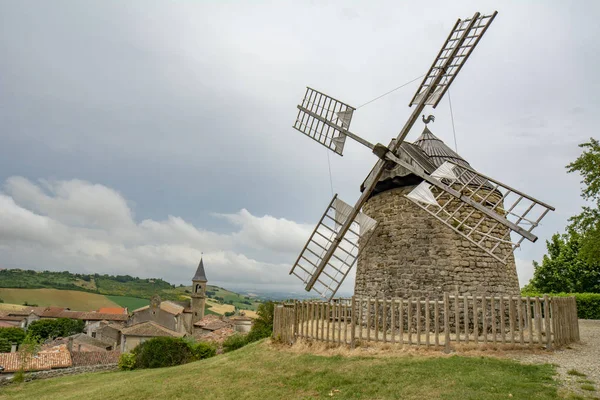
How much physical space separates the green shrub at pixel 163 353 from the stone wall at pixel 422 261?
47.0 feet

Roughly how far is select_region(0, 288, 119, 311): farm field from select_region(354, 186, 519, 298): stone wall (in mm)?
98560

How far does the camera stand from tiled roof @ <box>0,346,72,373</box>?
3030 cm

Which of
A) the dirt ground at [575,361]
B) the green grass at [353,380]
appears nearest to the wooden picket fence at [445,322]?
the dirt ground at [575,361]

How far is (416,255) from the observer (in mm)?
12898

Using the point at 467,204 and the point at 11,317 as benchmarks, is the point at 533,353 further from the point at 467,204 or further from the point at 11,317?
the point at 11,317

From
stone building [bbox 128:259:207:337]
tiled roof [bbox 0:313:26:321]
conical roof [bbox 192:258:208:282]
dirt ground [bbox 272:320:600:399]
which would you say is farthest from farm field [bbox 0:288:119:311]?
dirt ground [bbox 272:320:600:399]

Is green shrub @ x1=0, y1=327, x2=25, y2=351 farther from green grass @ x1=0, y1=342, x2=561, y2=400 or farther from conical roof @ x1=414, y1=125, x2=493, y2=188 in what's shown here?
conical roof @ x1=414, y1=125, x2=493, y2=188

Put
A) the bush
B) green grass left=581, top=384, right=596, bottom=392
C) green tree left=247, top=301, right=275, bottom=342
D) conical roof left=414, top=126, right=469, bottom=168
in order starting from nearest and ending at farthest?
green grass left=581, top=384, right=596, bottom=392 → conical roof left=414, top=126, right=469, bottom=168 → green tree left=247, top=301, right=275, bottom=342 → the bush

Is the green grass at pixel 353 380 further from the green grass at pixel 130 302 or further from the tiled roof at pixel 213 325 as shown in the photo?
the green grass at pixel 130 302

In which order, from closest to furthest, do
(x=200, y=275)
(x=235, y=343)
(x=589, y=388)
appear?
(x=589, y=388) → (x=235, y=343) → (x=200, y=275)

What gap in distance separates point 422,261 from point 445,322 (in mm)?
3263

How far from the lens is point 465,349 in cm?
947

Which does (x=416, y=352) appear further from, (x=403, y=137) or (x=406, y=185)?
(x=403, y=137)

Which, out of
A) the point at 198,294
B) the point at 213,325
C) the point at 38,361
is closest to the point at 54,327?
the point at 198,294
